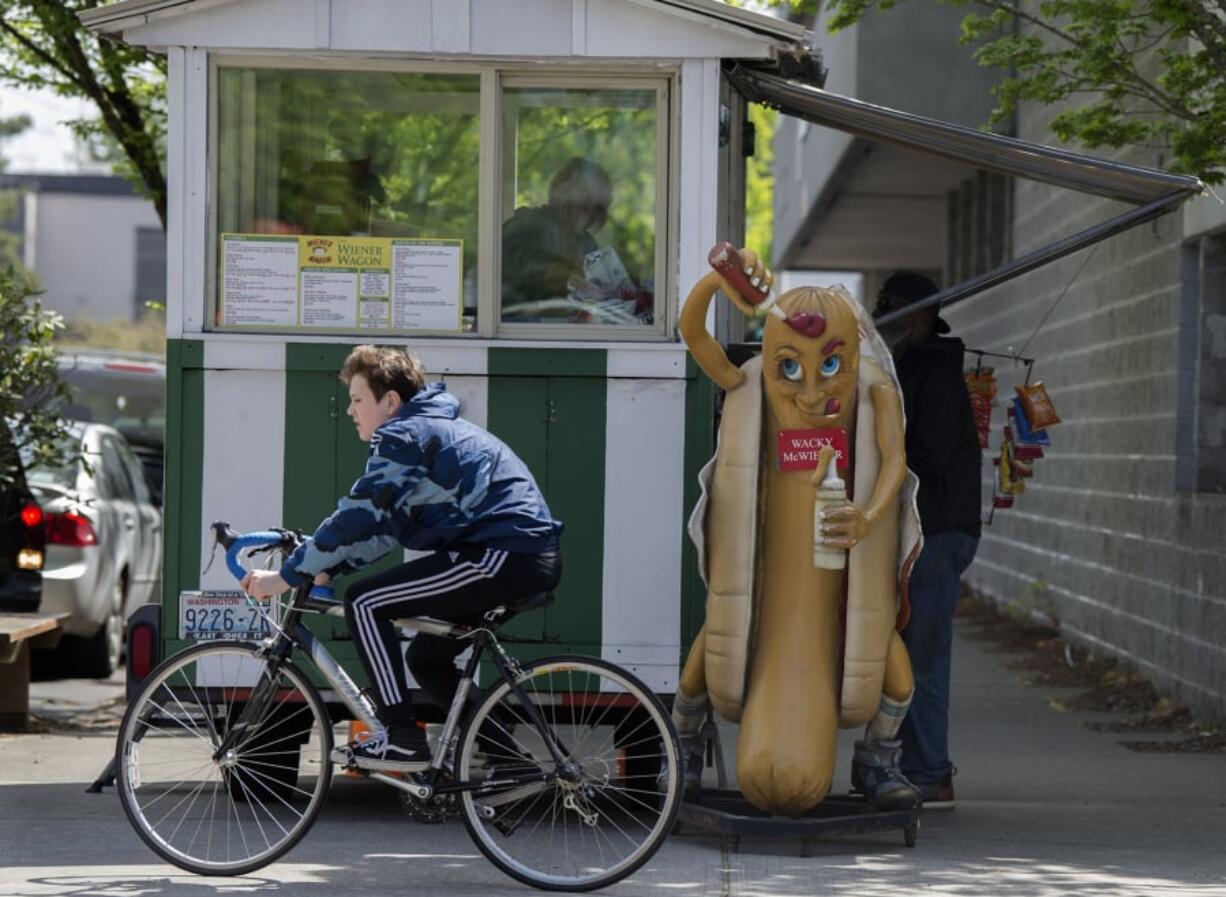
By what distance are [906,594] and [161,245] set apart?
220ft

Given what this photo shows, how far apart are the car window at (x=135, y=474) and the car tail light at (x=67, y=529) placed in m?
1.64

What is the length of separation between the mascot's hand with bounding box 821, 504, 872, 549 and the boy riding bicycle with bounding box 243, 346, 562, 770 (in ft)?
2.89

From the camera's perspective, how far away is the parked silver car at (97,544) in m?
12.7

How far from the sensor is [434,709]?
803cm

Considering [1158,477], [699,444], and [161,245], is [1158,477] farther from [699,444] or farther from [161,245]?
[161,245]

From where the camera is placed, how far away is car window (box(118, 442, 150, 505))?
14508 millimetres

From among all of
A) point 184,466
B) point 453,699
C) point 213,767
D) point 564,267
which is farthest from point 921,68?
point 213,767

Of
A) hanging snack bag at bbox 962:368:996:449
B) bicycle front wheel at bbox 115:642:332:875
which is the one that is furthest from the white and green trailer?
hanging snack bag at bbox 962:368:996:449

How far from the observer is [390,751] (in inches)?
271

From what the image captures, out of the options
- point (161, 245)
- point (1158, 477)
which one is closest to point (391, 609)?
point (1158, 477)

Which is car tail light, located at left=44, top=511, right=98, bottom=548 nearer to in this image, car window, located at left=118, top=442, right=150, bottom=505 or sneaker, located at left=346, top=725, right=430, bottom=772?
car window, located at left=118, top=442, right=150, bottom=505

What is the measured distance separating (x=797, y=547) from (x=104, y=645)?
23.7 ft

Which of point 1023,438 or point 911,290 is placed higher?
point 911,290

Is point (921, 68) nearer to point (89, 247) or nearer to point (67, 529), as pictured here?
point (67, 529)
